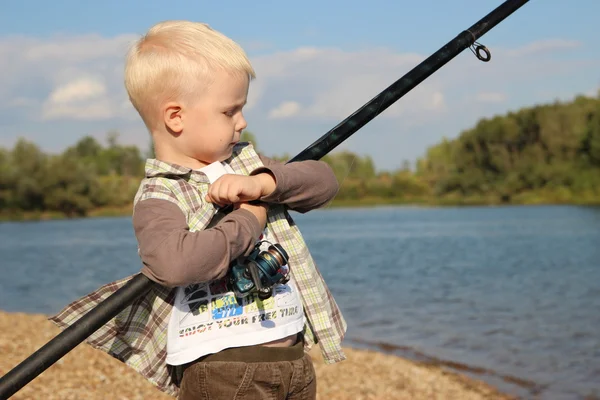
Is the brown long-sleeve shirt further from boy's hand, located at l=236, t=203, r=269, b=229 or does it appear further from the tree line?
the tree line

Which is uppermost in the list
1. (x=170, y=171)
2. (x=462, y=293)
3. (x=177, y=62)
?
(x=177, y=62)

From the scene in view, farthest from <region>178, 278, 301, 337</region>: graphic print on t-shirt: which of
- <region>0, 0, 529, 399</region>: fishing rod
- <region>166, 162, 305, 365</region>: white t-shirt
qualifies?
<region>0, 0, 529, 399</region>: fishing rod

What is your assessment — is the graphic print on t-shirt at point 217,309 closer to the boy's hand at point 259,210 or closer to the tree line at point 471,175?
the boy's hand at point 259,210

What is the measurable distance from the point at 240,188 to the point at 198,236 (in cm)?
18

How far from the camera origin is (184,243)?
6.46 feet

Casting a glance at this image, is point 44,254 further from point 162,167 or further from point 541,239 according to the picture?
point 162,167

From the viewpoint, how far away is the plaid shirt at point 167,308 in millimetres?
2248

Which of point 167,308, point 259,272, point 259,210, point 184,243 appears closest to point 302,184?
point 259,210

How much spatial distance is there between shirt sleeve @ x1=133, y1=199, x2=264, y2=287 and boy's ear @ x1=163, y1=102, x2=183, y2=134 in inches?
9.0

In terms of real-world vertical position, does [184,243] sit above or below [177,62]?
below

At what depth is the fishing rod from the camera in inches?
81.5

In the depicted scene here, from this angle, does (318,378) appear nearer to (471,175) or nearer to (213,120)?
(213,120)

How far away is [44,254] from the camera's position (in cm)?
2698

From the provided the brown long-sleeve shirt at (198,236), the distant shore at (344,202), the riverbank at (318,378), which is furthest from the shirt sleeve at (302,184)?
the distant shore at (344,202)
